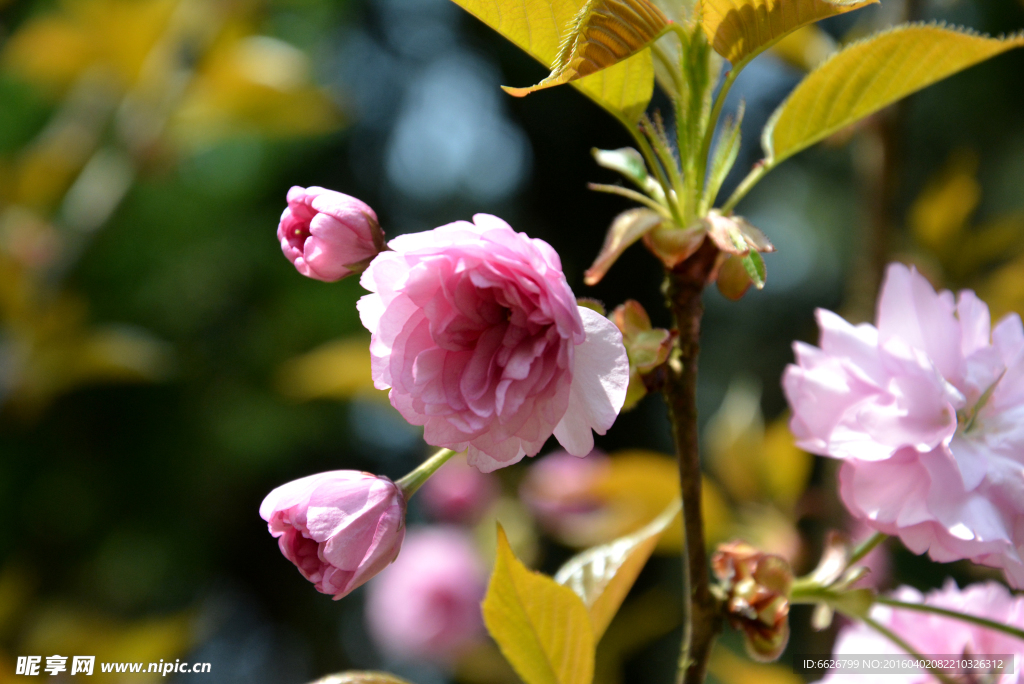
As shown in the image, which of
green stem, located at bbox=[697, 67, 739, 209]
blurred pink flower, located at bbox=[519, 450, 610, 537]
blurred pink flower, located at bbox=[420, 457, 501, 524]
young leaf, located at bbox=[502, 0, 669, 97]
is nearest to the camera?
young leaf, located at bbox=[502, 0, 669, 97]

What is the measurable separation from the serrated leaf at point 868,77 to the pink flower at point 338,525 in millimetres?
304

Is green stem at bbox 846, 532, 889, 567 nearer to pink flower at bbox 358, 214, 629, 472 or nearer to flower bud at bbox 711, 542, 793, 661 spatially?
flower bud at bbox 711, 542, 793, 661

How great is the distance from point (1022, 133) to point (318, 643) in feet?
15.7

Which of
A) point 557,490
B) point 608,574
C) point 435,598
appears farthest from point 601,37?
point 435,598

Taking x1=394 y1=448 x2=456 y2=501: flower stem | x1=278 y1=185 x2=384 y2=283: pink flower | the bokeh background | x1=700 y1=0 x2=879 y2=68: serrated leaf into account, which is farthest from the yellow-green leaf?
the bokeh background

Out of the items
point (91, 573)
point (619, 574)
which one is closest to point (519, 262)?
point (619, 574)

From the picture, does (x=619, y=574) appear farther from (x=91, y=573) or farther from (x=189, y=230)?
(x=189, y=230)

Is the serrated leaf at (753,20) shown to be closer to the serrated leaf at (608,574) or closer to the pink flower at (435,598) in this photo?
the serrated leaf at (608,574)

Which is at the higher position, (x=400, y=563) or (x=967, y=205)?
(x=967, y=205)

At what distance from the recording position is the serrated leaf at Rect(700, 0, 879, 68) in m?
0.34

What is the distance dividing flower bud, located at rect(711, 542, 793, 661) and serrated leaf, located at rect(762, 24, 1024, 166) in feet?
0.81

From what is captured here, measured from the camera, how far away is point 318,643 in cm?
421

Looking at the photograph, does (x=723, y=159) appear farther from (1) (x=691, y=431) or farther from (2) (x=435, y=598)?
(2) (x=435, y=598)

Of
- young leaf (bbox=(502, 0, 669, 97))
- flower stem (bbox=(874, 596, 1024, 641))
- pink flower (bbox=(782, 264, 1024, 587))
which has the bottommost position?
flower stem (bbox=(874, 596, 1024, 641))
